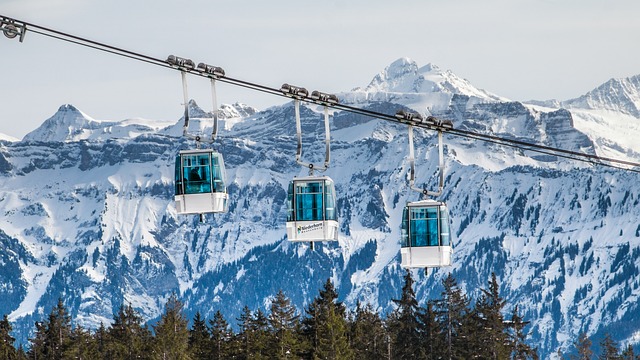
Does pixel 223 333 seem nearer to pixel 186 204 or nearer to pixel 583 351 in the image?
pixel 583 351

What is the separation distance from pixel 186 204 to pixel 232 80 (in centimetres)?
663

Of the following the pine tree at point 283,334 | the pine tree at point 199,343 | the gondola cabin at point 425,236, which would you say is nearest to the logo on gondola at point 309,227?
the gondola cabin at point 425,236

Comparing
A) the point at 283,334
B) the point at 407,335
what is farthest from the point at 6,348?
the point at 407,335

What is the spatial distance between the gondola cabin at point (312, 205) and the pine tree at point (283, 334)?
8802 cm

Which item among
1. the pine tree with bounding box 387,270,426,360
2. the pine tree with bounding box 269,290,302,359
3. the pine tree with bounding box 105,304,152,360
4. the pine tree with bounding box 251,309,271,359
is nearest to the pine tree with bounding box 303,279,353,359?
the pine tree with bounding box 269,290,302,359

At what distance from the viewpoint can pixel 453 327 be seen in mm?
160250

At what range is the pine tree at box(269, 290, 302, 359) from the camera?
152250 mm

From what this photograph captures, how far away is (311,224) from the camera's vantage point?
63.0m

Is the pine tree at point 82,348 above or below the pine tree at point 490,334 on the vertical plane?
below

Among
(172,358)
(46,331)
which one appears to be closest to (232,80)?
(172,358)

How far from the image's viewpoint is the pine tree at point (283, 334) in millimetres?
152250

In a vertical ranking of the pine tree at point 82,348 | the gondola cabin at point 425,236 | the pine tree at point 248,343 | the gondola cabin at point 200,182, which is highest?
the gondola cabin at point 200,182

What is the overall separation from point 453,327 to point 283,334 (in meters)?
15.5

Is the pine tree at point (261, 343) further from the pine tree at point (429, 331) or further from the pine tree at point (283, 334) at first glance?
the pine tree at point (429, 331)
